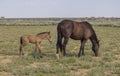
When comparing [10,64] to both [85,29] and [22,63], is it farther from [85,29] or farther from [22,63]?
[85,29]

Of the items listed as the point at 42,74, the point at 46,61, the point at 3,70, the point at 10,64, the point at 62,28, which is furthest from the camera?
the point at 62,28

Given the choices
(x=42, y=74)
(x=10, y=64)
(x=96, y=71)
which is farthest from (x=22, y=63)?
(x=96, y=71)

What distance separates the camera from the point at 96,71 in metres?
10.9

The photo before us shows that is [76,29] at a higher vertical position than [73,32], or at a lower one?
higher

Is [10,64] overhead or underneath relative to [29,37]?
underneath

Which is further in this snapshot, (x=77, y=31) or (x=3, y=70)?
(x=77, y=31)

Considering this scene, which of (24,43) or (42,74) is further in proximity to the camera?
(24,43)

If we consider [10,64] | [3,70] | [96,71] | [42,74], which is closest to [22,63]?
[10,64]

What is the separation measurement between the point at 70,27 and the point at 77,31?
0.54 m

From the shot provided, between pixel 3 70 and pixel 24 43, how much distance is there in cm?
357

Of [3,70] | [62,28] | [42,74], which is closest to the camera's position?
→ [42,74]

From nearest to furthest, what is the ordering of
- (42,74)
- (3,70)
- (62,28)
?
(42,74) → (3,70) → (62,28)

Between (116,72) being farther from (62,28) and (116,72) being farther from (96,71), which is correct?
(62,28)

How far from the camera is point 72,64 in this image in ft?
41.4
